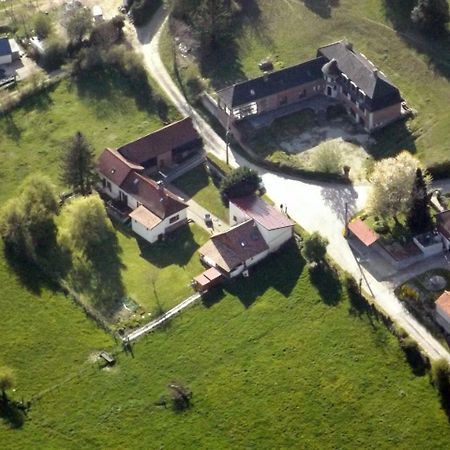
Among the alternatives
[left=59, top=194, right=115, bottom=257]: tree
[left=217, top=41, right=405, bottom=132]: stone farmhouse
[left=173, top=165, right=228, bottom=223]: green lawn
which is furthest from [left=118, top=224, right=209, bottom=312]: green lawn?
[left=217, top=41, right=405, bottom=132]: stone farmhouse

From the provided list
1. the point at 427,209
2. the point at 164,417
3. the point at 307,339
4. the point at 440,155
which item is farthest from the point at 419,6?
the point at 164,417

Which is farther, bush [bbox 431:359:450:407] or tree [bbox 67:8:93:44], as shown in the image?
tree [bbox 67:8:93:44]

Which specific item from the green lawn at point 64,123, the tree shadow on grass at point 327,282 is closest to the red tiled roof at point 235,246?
the tree shadow on grass at point 327,282

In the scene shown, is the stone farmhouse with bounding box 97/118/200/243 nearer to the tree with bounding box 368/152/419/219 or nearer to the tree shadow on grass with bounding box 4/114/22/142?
the tree shadow on grass with bounding box 4/114/22/142

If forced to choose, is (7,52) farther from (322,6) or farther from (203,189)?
(322,6)

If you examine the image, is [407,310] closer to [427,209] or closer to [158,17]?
[427,209]

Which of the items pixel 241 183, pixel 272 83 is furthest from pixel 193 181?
pixel 272 83
